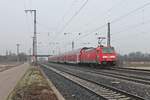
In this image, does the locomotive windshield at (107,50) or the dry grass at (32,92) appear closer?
the dry grass at (32,92)

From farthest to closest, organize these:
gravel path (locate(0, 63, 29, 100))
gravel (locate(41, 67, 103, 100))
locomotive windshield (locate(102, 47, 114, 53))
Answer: locomotive windshield (locate(102, 47, 114, 53)) → gravel path (locate(0, 63, 29, 100)) → gravel (locate(41, 67, 103, 100))

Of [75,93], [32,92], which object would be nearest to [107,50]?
[75,93]

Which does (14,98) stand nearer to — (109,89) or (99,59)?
(109,89)

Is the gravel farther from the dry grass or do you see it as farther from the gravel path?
the gravel path

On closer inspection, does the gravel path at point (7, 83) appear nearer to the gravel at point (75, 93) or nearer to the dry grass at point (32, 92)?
the dry grass at point (32, 92)

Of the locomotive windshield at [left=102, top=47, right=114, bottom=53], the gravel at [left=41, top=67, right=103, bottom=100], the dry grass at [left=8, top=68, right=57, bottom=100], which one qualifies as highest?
the locomotive windshield at [left=102, top=47, right=114, bottom=53]

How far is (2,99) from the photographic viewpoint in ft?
47.6

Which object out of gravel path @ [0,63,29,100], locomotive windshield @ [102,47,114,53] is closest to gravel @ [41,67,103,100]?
gravel path @ [0,63,29,100]

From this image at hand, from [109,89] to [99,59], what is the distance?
25.0 meters

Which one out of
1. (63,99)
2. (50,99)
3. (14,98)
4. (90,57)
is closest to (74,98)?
(63,99)

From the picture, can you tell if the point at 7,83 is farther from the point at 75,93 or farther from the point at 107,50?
the point at 107,50

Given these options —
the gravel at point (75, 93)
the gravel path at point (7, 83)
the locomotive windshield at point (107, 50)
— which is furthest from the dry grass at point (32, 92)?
the locomotive windshield at point (107, 50)

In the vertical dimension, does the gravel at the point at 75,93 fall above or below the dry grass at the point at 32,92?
below

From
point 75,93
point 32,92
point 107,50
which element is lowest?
point 75,93
